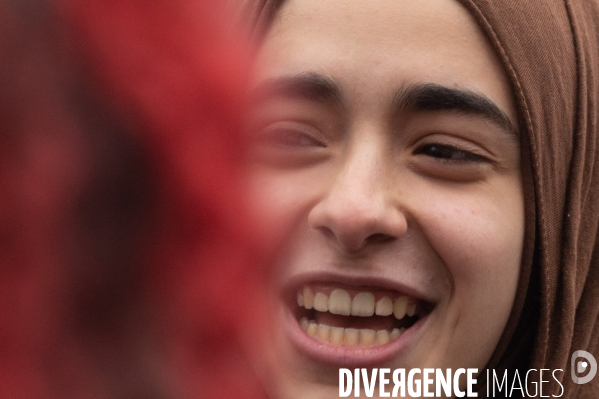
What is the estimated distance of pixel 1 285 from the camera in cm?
25

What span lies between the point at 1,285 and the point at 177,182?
0.25 feet

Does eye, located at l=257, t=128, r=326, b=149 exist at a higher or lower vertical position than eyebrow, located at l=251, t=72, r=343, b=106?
lower

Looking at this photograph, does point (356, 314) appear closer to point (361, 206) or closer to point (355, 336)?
point (355, 336)

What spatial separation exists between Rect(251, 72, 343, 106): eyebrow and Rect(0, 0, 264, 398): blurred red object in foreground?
876 millimetres

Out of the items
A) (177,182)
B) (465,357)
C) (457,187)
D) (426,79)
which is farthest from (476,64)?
(177,182)

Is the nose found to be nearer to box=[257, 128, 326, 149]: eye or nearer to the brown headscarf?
box=[257, 128, 326, 149]: eye

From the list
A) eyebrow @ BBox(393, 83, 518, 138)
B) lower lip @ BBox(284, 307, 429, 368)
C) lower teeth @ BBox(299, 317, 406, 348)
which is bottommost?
lower lip @ BBox(284, 307, 429, 368)

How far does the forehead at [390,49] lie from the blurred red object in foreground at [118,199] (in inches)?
34.7

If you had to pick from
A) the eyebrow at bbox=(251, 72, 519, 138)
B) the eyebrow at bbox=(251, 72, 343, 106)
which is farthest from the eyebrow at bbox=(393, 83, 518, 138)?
the eyebrow at bbox=(251, 72, 343, 106)

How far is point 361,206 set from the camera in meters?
Answer: 1.05

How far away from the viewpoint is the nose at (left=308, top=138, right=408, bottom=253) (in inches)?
41.3

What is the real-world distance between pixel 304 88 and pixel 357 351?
458mm

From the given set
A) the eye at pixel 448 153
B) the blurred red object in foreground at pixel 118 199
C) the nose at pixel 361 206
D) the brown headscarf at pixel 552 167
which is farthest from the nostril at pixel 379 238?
the blurred red object in foreground at pixel 118 199

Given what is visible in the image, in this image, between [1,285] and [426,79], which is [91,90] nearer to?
[1,285]
